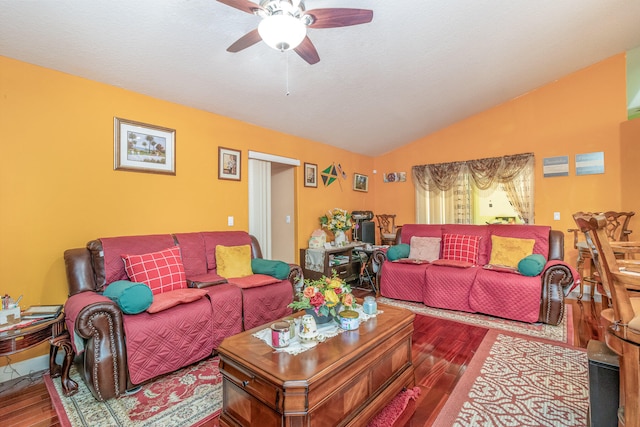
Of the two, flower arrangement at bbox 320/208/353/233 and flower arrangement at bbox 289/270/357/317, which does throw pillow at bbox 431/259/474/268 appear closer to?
flower arrangement at bbox 320/208/353/233

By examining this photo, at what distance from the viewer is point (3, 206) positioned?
87.2 inches

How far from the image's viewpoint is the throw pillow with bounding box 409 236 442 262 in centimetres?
412

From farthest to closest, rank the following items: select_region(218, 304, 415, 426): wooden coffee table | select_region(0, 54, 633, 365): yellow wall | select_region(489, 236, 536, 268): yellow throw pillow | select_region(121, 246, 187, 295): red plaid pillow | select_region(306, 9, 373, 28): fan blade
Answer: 1. select_region(489, 236, 536, 268): yellow throw pillow
2. select_region(121, 246, 187, 295): red plaid pillow
3. select_region(0, 54, 633, 365): yellow wall
4. select_region(306, 9, 373, 28): fan blade
5. select_region(218, 304, 415, 426): wooden coffee table

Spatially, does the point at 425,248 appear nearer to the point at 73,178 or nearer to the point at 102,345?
the point at 102,345

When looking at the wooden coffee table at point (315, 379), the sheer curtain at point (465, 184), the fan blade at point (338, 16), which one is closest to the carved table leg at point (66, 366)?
the wooden coffee table at point (315, 379)

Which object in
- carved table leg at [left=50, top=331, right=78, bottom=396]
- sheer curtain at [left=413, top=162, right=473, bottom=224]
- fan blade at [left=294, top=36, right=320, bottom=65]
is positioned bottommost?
carved table leg at [left=50, top=331, right=78, bottom=396]

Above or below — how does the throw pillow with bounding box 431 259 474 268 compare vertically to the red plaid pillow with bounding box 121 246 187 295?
below

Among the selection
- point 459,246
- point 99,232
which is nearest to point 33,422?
point 99,232

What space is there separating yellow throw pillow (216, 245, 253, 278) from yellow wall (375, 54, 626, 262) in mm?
4169

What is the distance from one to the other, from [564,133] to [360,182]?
10.9 feet

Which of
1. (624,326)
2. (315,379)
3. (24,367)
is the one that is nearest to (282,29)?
(315,379)

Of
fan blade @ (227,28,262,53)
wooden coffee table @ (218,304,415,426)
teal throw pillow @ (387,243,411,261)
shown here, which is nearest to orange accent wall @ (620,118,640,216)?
teal throw pillow @ (387,243,411,261)

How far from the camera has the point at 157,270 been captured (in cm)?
256

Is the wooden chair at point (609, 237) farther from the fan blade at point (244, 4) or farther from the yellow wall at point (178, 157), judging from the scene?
the fan blade at point (244, 4)
